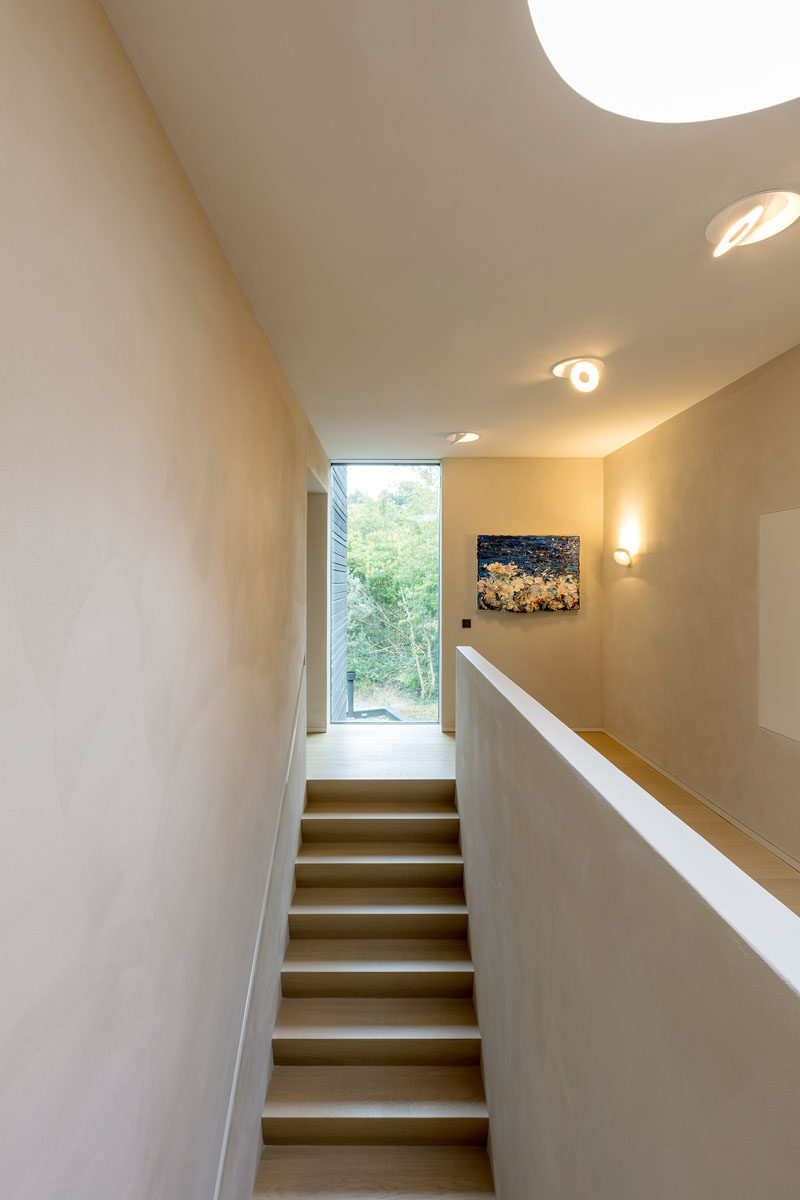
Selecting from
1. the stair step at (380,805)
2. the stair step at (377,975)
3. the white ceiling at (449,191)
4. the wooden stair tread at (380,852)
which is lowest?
the stair step at (377,975)

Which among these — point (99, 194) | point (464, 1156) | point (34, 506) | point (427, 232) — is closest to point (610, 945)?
point (34, 506)

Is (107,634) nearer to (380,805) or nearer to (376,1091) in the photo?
(376,1091)

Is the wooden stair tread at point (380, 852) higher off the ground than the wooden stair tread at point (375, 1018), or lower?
higher

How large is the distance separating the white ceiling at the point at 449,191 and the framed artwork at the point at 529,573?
7.58ft

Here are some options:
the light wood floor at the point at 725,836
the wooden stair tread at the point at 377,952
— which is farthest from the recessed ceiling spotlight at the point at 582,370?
the wooden stair tread at the point at 377,952

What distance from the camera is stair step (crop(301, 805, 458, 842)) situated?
3670 mm

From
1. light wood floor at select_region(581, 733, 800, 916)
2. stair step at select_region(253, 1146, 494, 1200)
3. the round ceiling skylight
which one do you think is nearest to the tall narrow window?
light wood floor at select_region(581, 733, 800, 916)

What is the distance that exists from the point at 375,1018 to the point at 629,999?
7.63ft

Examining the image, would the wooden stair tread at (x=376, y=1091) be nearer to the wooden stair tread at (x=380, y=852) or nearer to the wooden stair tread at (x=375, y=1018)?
the wooden stair tread at (x=375, y=1018)

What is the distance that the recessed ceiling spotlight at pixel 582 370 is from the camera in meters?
2.83

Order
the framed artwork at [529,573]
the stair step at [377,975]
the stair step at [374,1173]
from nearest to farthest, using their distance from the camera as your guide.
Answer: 1. the stair step at [374,1173]
2. the stair step at [377,975]
3. the framed artwork at [529,573]

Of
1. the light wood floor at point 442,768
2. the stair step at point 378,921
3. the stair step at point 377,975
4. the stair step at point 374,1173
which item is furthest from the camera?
the stair step at point 378,921

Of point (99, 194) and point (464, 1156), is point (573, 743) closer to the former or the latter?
point (99, 194)

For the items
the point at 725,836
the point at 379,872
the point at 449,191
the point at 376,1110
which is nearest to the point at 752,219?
the point at 449,191
